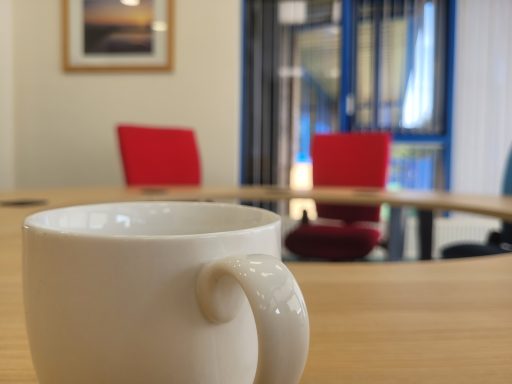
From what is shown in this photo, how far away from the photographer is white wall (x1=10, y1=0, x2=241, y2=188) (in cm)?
336

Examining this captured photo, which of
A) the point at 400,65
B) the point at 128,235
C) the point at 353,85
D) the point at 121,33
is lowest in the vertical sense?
the point at 128,235

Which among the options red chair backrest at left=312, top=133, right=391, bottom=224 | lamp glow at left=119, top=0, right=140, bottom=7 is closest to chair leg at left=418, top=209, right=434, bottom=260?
red chair backrest at left=312, top=133, right=391, bottom=224

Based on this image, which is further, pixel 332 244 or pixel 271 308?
pixel 332 244

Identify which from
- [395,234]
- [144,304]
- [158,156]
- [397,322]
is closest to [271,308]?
[144,304]

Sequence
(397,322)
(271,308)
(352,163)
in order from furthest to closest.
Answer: (352,163) → (397,322) → (271,308)

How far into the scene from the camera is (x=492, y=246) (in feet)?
7.55

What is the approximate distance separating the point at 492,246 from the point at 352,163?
0.96m

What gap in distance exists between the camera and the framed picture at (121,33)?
333 cm

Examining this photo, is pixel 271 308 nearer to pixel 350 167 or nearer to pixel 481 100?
pixel 350 167

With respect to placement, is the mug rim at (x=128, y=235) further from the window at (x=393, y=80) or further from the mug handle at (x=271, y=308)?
the window at (x=393, y=80)

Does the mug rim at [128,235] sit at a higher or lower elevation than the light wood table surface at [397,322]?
higher

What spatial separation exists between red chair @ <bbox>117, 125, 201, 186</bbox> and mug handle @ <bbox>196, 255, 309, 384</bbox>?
2.45 meters

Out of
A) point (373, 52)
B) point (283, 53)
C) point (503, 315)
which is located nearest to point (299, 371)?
point (503, 315)

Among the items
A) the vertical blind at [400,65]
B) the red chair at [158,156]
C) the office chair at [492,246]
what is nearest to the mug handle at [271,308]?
the office chair at [492,246]
